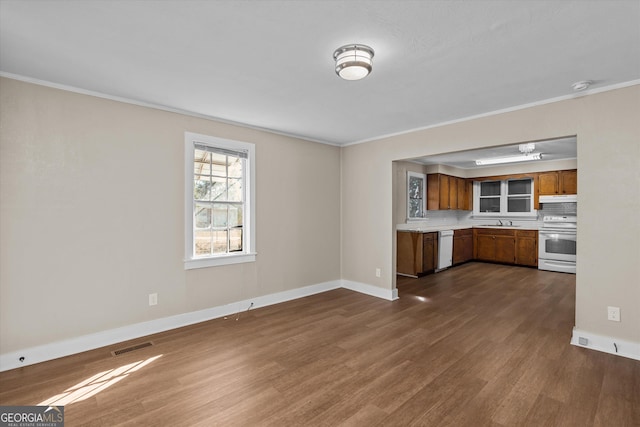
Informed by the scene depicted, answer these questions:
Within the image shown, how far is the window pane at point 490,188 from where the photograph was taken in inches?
319

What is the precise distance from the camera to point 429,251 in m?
6.39

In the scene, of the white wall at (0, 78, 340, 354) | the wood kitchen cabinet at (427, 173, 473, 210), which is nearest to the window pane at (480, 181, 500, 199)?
the wood kitchen cabinet at (427, 173, 473, 210)

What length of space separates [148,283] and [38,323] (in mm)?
925

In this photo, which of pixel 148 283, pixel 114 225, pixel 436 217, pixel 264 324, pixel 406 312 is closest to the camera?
pixel 114 225

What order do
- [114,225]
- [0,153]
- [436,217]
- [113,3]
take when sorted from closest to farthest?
[113,3]
[0,153]
[114,225]
[436,217]

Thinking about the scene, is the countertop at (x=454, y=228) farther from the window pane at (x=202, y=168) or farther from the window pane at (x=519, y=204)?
the window pane at (x=202, y=168)

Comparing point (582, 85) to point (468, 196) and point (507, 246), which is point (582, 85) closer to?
point (507, 246)

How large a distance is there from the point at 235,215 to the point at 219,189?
1.34ft

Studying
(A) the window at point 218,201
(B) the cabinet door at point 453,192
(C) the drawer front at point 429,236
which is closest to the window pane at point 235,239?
(A) the window at point 218,201

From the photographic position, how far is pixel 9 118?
266 centimetres

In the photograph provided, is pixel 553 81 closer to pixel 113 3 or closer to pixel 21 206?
pixel 113 3

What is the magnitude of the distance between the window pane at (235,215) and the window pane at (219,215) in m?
0.08

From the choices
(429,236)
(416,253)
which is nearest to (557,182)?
(429,236)

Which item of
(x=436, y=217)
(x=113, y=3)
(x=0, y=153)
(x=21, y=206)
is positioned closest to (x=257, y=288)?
(x=21, y=206)
